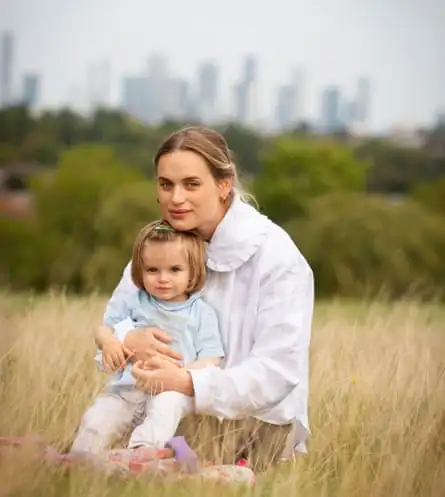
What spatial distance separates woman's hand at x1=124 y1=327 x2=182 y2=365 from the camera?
1403 mm

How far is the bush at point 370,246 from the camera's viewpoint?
2.31 metres

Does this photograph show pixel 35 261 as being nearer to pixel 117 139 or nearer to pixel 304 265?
pixel 117 139

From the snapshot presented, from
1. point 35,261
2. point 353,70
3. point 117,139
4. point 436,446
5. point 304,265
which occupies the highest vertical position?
point 353,70

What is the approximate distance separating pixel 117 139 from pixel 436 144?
736 mm

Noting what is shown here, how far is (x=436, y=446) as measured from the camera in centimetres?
162

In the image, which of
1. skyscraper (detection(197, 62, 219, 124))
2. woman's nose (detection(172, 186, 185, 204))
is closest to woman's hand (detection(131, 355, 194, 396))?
woman's nose (detection(172, 186, 185, 204))

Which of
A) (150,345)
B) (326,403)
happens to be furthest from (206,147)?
(326,403)

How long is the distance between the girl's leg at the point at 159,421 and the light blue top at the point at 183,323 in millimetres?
53

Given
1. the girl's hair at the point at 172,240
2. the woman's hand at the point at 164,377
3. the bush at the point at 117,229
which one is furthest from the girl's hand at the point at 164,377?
the bush at the point at 117,229

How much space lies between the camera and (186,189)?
4.69 feet

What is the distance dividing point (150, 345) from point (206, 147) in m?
0.29

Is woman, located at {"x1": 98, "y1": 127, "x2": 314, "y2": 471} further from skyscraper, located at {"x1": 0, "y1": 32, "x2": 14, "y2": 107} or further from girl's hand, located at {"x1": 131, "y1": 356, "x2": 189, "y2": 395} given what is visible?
skyscraper, located at {"x1": 0, "y1": 32, "x2": 14, "y2": 107}

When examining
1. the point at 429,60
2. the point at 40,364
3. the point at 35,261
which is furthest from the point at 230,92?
the point at 40,364

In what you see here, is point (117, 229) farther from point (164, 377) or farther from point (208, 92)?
point (164, 377)
